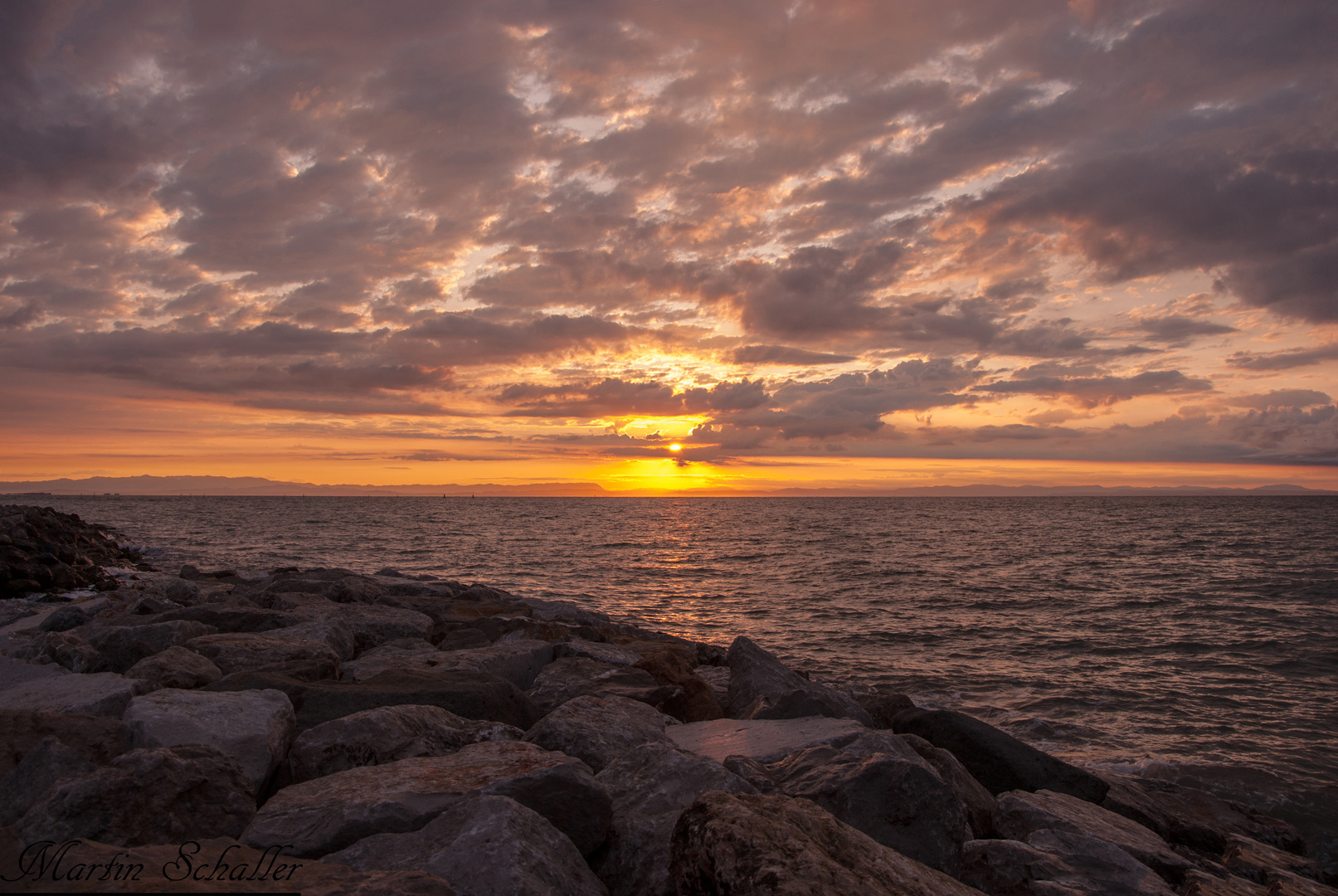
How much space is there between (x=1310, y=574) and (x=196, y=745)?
137ft

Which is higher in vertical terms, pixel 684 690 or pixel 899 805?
pixel 899 805

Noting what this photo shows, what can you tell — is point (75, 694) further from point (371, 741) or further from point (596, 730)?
point (596, 730)

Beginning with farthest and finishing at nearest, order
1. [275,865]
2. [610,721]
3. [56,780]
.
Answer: [610,721]
[56,780]
[275,865]

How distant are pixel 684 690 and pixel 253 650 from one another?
16.0 feet

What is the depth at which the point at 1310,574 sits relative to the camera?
31.6 m

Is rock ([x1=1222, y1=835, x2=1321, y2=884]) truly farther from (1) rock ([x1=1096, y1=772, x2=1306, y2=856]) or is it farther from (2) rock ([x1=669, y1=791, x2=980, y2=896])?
(2) rock ([x1=669, y1=791, x2=980, y2=896])

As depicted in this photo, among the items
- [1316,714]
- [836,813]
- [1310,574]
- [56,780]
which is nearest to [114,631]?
[56,780]

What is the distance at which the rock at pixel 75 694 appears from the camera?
579 cm

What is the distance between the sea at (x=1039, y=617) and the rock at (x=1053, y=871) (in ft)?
17.6

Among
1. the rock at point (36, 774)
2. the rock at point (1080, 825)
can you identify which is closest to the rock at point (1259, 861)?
the rock at point (1080, 825)

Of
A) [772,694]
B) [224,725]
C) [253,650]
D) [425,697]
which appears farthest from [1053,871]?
[253,650]

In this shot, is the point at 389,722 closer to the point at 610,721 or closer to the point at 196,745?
the point at 196,745

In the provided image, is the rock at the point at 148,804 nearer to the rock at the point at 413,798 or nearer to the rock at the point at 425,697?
the rock at the point at 413,798

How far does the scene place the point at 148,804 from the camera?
3734 millimetres
